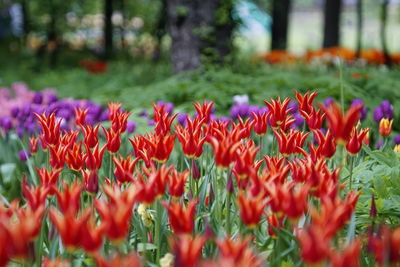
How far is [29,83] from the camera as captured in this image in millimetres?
9750

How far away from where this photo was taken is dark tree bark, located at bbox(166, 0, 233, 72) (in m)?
6.71

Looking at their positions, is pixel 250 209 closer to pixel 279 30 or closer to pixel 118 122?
pixel 118 122

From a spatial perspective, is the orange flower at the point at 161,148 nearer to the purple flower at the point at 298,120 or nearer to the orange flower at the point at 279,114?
the orange flower at the point at 279,114

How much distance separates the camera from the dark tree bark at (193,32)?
6.71 meters

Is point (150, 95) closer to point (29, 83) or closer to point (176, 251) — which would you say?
point (176, 251)

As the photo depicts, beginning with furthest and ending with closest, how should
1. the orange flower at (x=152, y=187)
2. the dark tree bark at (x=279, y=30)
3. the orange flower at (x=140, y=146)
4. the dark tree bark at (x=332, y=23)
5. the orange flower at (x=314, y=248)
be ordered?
the dark tree bark at (x=279, y=30) → the dark tree bark at (x=332, y=23) → the orange flower at (x=140, y=146) → the orange flower at (x=152, y=187) → the orange flower at (x=314, y=248)

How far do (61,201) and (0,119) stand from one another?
10.3 feet

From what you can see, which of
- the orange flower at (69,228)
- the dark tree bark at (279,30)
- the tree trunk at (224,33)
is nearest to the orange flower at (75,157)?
the orange flower at (69,228)

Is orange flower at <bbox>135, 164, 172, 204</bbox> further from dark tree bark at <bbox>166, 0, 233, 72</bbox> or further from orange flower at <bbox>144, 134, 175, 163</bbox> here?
dark tree bark at <bbox>166, 0, 233, 72</bbox>

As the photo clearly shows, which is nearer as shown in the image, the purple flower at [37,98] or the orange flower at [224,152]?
the orange flower at [224,152]

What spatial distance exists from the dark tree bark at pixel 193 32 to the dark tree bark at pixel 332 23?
6.73 m

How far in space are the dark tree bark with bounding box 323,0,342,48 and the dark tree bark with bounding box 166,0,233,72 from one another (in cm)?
673

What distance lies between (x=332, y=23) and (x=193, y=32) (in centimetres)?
722

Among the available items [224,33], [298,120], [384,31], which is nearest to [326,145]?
[298,120]
